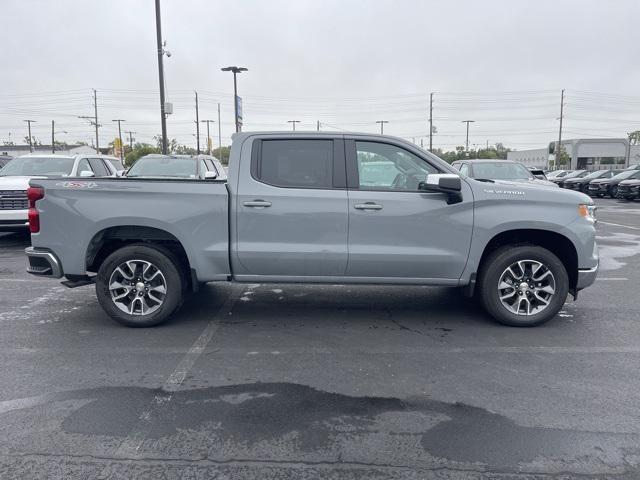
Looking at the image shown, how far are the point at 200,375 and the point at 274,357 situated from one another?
2.26ft

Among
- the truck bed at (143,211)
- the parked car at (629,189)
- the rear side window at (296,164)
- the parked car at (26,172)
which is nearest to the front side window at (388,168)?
the rear side window at (296,164)

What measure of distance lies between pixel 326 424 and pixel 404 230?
7.74ft

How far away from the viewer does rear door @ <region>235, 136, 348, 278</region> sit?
531 cm

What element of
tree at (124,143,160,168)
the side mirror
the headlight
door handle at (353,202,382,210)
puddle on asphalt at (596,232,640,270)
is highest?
tree at (124,143,160,168)

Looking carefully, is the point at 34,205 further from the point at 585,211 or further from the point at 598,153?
the point at 598,153

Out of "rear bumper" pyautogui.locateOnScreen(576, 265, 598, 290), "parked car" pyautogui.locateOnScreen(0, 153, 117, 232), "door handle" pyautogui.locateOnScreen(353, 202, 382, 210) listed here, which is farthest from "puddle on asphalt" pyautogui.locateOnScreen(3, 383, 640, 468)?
"parked car" pyautogui.locateOnScreen(0, 153, 117, 232)

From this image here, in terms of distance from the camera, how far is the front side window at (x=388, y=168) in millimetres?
5434

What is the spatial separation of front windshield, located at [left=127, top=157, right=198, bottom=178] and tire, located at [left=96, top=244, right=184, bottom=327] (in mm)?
7893

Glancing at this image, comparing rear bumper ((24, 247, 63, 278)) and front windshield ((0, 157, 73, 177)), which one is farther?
front windshield ((0, 157, 73, 177))

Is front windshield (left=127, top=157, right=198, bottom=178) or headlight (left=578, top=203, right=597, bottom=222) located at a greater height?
front windshield (left=127, top=157, right=198, bottom=178)

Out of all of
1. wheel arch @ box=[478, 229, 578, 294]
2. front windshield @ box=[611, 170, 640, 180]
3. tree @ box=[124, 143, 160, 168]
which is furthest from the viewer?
tree @ box=[124, 143, 160, 168]

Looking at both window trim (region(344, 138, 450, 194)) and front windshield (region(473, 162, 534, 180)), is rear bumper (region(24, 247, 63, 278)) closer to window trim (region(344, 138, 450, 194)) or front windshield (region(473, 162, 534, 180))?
window trim (region(344, 138, 450, 194))

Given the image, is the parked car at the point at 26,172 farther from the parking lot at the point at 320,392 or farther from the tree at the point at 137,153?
the tree at the point at 137,153

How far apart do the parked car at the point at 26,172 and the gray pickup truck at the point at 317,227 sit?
14.3ft
